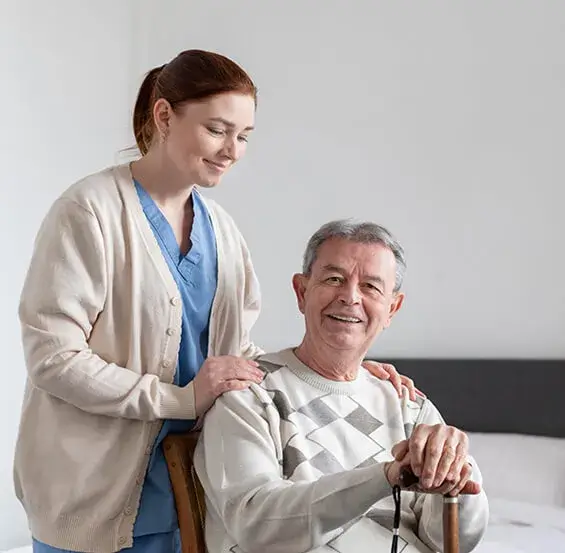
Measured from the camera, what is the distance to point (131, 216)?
Answer: 66.5 inches

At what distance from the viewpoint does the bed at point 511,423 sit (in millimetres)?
2742

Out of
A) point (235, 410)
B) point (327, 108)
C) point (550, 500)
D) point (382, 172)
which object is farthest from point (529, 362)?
point (235, 410)

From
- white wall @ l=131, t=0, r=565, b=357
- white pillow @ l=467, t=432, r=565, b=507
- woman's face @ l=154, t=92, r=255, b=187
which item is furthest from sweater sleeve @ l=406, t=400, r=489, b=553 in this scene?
white wall @ l=131, t=0, r=565, b=357

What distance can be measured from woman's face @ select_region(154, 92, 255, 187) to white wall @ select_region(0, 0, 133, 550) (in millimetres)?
1596

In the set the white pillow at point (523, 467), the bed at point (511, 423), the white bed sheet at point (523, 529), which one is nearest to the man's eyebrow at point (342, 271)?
the white bed sheet at point (523, 529)

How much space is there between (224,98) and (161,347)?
0.44 meters

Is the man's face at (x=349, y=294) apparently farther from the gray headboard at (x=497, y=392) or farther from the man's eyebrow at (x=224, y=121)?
the gray headboard at (x=497, y=392)

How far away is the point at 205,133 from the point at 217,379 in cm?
42

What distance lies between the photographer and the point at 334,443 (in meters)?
1.66

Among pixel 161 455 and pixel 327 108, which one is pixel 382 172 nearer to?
pixel 327 108

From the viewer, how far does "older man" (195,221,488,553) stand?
4.57 ft

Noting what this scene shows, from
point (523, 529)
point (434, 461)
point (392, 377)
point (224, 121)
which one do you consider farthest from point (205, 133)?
point (523, 529)

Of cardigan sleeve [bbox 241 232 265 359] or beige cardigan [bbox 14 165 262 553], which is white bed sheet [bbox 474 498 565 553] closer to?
cardigan sleeve [bbox 241 232 265 359]

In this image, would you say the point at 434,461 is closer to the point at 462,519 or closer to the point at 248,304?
the point at 462,519
